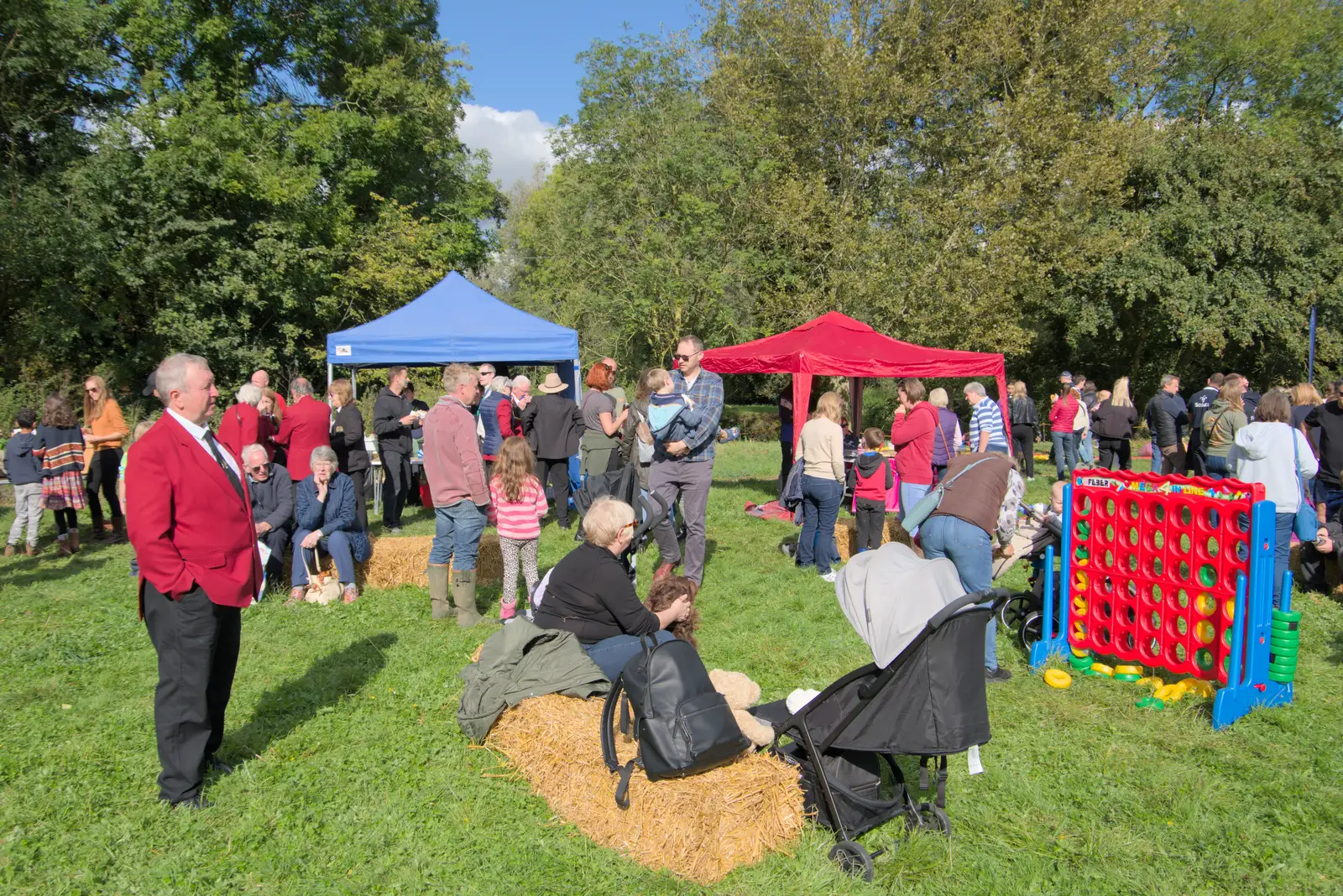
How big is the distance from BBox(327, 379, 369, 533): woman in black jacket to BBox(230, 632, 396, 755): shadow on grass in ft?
11.6

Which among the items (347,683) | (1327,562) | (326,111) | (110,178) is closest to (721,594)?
(347,683)

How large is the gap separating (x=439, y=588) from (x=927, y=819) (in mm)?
4056

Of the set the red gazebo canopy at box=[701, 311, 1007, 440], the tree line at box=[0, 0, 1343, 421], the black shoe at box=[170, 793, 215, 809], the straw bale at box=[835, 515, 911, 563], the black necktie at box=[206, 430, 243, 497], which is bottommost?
the black shoe at box=[170, 793, 215, 809]

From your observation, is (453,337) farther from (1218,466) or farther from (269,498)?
(1218,466)

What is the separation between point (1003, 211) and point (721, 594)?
17991mm

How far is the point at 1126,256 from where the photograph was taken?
22312 mm

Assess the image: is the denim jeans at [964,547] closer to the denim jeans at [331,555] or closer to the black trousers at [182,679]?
the black trousers at [182,679]

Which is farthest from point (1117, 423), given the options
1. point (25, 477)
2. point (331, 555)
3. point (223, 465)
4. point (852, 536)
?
point (25, 477)

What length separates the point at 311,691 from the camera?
5016 millimetres

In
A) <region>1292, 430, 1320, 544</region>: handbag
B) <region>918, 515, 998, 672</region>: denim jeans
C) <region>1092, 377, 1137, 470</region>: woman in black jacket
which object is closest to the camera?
<region>918, 515, 998, 672</region>: denim jeans

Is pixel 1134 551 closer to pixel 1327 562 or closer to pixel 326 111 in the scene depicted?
pixel 1327 562

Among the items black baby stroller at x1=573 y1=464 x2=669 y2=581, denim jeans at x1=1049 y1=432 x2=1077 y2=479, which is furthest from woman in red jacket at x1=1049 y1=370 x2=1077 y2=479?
black baby stroller at x1=573 y1=464 x2=669 y2=581

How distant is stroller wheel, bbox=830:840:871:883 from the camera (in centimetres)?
319

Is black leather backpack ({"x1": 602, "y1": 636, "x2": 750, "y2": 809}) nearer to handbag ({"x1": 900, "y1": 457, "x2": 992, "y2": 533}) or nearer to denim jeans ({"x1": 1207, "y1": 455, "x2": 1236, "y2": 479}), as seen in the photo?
handbag ({"x1": 900, "y1": 457, "x2": 992, "y2": 533})
